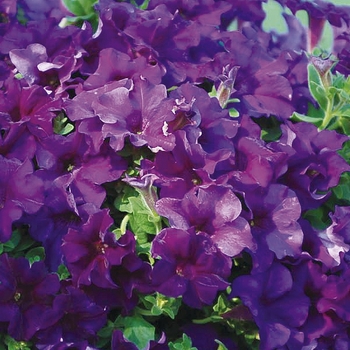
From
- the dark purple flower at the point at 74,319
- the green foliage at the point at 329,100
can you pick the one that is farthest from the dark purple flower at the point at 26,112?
the green foliage at the point at 329,100

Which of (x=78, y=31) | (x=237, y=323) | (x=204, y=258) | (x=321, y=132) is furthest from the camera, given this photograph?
(x=78, y=31)

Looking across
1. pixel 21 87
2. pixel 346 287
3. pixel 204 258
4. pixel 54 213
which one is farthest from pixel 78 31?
pixel 346 287

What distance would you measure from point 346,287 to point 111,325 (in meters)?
0.41

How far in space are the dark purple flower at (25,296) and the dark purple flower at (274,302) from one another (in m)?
0.30

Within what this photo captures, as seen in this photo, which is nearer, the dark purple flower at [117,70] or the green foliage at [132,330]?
the green foliage at [132,330]

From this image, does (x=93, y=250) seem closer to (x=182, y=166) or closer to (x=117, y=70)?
(x=182, y=166)

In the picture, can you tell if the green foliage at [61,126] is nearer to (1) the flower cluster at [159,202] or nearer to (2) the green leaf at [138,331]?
(1) the flower cluster at [159,202]

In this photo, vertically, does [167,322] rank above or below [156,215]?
below

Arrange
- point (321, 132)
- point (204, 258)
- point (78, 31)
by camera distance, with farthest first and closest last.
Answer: point (78, 31), point (321, 132), point (204, 258)

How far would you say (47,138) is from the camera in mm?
1487

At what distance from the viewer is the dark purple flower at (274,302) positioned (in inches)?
55.4

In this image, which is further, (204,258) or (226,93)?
(226,93)

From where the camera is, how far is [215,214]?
1.41m

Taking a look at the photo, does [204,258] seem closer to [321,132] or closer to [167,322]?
[167,322]
